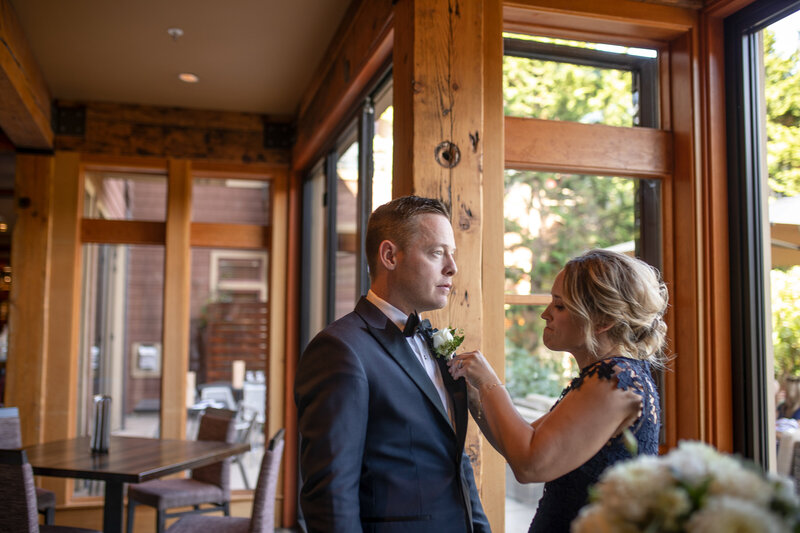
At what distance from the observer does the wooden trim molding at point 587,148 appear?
9.23 feet

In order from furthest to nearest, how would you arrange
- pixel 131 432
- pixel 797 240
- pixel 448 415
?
pixel 131 432 < pixel 797 240 < pixel 448 415

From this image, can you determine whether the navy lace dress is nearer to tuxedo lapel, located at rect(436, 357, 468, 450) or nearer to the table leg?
tuxedo lapel, located at rect(436, 357, 468, 450)

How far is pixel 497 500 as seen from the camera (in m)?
2.56

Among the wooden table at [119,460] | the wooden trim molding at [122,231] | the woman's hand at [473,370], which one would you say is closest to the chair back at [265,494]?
the wooden table at [119,460]

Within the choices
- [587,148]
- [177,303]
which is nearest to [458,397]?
[587,148]

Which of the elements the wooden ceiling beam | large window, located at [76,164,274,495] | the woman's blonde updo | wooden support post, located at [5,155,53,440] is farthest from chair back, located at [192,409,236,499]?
the woman's blonde updo

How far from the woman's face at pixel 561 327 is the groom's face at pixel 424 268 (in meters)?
0.30

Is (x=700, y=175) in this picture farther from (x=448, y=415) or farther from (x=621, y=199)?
(x=448, y=415)

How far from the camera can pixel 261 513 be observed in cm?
336

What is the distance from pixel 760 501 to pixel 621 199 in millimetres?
2612

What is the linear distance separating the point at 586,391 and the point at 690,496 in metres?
0.86

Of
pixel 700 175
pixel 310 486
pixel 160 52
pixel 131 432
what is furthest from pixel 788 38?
pixel 131 432

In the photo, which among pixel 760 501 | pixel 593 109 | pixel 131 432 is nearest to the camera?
pixel 760 501

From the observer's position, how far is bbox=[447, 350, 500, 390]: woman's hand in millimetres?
1743
